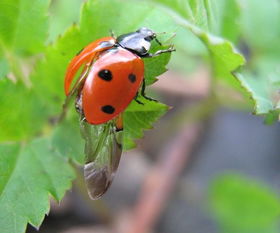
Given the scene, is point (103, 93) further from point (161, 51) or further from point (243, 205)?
point (243, 205)

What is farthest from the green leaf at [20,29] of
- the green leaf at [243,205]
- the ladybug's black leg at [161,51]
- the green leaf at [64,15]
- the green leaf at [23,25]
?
the green leaf at [243,205]

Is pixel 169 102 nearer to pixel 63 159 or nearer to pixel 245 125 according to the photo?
pixel 245 125

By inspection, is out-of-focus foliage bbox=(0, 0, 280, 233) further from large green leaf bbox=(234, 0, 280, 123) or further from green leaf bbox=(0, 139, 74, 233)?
large green leaf bbox=(234, 0, 280, 123)

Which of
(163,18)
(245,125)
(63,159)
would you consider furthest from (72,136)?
(245,125)

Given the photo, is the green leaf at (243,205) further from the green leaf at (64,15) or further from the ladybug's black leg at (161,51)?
the ladybug's black leg at (161,51)

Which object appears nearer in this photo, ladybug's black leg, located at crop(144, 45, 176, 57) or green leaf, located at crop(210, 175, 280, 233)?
ladybug's black leg, located at crop(144, 45, 176, 57)

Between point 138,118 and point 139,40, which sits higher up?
point 139,40

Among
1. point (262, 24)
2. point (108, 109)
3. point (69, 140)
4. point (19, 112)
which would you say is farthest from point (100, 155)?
point (262, 24)

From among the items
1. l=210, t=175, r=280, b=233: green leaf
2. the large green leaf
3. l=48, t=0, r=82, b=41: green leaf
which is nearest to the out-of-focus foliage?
the large green leaf
